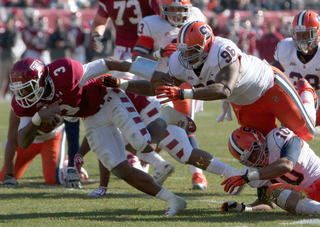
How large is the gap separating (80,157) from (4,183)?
33.3 inches

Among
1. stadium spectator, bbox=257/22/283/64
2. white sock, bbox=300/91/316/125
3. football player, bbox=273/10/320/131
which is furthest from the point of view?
stadium spectator, bbox=257/22/283/64

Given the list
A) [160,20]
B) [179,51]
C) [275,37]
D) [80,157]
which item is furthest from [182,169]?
[275,37]

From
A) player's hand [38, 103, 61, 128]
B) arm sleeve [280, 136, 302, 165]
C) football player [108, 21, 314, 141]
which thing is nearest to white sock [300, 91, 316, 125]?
football player [108, 21, 314, 141]

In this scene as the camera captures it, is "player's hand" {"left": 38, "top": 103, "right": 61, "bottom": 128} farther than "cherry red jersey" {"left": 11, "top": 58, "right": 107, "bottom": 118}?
No

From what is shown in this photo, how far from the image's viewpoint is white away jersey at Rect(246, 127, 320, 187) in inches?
136

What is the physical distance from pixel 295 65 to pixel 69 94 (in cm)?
255

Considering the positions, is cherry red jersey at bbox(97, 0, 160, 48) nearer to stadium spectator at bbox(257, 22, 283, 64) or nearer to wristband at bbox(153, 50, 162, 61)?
wristband at bbox(153, 50, 162, 61)

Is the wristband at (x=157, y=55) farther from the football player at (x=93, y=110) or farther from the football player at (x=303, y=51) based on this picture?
the football player at (x=303, y=51)

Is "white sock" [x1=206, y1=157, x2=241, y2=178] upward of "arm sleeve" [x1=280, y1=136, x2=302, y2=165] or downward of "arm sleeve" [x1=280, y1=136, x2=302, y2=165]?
downward

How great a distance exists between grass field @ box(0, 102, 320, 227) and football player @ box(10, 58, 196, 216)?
0.23 meters

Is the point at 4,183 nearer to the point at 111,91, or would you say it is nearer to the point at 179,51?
the point at 111,91

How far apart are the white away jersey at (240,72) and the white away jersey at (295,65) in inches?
46.8

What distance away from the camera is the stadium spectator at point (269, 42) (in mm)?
13539

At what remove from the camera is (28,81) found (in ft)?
11.3
